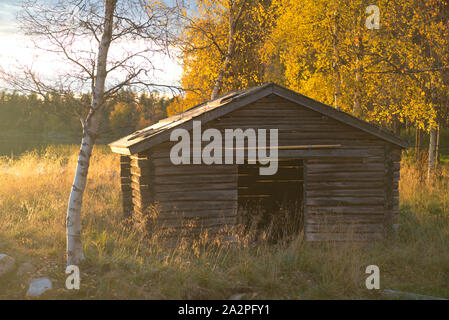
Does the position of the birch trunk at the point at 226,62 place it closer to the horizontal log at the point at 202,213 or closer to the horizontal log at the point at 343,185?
the horizontal log at the point at 343,185

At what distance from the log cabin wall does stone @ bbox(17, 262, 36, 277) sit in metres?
2.46

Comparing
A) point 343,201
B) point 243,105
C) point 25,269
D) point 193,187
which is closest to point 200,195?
point 193,187

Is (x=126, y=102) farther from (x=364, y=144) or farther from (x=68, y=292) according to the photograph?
(x=364, y=144)

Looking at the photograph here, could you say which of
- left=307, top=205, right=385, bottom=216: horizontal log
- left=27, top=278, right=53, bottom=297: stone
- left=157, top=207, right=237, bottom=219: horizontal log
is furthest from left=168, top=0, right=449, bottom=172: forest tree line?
left=27, top=278, right=53, bottom=297: stone

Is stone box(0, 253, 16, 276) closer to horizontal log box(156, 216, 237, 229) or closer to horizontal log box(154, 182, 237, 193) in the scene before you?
horizontal log box(156, 216, 237, 229)

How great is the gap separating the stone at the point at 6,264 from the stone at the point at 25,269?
0.51 ft

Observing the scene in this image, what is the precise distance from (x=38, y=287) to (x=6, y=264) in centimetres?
104

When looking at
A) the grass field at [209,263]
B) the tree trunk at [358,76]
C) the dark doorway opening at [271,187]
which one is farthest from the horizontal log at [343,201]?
the tree trunk at [358,76]

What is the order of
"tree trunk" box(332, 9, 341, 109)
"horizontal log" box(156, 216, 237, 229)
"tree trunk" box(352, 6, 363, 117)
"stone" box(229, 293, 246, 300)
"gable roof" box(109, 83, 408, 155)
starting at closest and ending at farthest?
1. "stone" box(229, 293, 246, 300)
2. "gable roof" box(109, 83, 408, 155)
3. "horizontal log" box(156, 216, 237, 229)
4. "tree trunk" box(352, 6, 363, 117)
5. "tree trunk" box(332, 9, 341, 109)

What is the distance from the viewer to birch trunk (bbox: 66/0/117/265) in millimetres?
6898

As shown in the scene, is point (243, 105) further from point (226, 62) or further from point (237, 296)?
point (226, 62)

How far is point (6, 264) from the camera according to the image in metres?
6.71

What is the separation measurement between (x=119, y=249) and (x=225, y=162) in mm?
2956

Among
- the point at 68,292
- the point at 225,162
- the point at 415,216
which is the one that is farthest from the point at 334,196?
the point at 68,292
